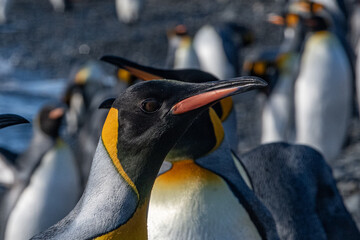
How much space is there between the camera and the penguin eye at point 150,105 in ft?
5.43

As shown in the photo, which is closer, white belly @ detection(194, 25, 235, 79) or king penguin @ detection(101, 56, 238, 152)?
king penguin @ detection(101, 56, 238, 152)

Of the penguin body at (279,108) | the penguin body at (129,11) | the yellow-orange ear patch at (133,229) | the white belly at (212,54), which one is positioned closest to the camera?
the yellow-orange ear patch at (133,229)

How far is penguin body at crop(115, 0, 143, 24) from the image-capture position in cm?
1430

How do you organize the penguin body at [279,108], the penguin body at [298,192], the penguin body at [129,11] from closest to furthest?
the penguin body at [298,192] < the penguin body at [279,108] < the penguin body at [129,11]

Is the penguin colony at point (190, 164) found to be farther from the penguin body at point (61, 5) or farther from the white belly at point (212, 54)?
the penguin body at point (61, 5)

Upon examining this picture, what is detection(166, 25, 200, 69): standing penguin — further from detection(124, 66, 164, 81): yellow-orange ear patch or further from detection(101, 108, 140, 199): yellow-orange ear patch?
detection(101, 108, 140, 199): yellow-orange ear patch

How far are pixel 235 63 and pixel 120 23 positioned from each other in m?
6.62

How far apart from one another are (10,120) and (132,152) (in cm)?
32

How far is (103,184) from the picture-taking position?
65.5 inches

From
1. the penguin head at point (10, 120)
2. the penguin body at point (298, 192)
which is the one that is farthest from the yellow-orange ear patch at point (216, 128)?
the penguin head at point (10, 120)

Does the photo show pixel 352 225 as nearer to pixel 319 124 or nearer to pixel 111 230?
pixel 111 230

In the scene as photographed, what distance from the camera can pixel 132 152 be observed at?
166cm

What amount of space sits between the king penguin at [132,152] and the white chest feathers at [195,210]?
0.43m

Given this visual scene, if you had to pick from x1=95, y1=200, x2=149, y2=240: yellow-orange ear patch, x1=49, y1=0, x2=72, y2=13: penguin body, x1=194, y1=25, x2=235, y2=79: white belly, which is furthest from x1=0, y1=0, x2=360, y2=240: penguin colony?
x1=49, y1=0, x2=72, y2=13: penguin body
